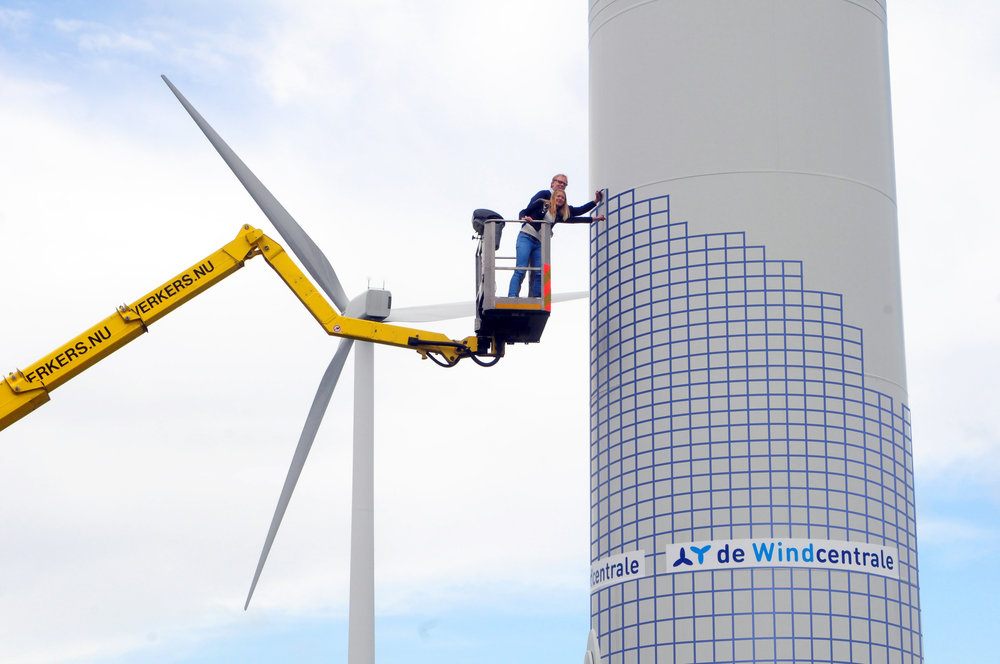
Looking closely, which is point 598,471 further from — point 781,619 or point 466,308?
point 466,308

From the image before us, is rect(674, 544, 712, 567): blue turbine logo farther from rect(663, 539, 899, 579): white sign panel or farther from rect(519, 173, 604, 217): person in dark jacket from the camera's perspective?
rect(519, 173, 604, 217): person in dark jacket

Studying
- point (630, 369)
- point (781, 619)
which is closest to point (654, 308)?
point (630, 369)

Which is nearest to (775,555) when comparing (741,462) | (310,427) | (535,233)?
(741,462)

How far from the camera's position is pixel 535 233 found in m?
25.5

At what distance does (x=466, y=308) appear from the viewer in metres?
32.8

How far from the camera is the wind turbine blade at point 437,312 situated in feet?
106

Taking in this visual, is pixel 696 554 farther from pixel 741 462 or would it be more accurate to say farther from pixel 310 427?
pixel 310 427

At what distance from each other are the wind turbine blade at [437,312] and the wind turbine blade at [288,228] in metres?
1.24

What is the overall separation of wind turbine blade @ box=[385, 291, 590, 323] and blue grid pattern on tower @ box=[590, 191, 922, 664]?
8.40 meters

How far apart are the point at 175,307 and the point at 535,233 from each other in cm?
939

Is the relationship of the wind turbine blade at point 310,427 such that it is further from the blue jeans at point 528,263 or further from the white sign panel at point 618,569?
the white sign panel at point 618,569

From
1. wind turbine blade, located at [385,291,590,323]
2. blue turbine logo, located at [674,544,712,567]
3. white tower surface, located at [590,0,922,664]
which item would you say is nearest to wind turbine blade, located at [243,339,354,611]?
wind turbine blade, located at [385,291,590,323]

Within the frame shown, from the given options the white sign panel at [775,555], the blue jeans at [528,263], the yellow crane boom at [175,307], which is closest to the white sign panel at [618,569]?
the white sign panel at [775,555]

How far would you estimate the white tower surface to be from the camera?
2195 cm
